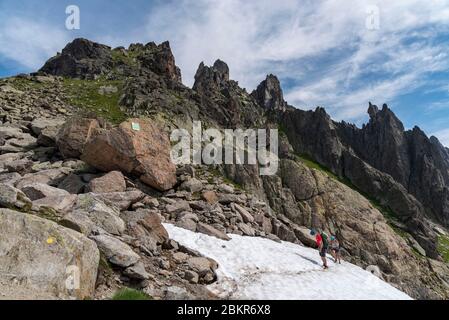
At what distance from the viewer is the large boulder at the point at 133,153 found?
27328 mm

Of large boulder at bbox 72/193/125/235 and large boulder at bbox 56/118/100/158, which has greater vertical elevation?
large boulder at bbox 56/118/100/158

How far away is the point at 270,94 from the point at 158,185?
5882 inches

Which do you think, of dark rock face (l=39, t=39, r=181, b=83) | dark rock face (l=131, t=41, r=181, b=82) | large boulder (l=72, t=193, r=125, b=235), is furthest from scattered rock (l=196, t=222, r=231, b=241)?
dark rock face (l=131, t=41, r=181, b=82)

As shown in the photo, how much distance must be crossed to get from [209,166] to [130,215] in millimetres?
23993

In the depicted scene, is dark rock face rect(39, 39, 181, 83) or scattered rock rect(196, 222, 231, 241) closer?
scattered rock rect(196, 222, 231, 241)

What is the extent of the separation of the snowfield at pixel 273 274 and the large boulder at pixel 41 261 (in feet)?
22.4

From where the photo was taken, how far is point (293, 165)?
63.2 metres

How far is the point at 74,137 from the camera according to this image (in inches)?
1233

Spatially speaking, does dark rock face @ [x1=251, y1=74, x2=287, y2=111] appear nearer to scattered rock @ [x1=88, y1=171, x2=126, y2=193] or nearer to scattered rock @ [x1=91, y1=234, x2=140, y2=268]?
scattered rock @ [x1=88, y1=171, x2=126, y2=193]

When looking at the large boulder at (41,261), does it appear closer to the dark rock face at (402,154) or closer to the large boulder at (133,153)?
the large boulder at (133,153)

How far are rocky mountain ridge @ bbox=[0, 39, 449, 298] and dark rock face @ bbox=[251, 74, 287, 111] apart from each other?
35092mm

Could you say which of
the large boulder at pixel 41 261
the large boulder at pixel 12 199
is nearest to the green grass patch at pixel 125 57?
the large boulder at pixel 12 199

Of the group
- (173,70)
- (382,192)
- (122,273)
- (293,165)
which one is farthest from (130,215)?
(173,70)

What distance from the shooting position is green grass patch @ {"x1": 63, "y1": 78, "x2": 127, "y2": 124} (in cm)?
5544
